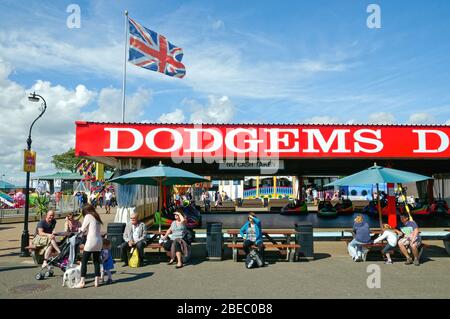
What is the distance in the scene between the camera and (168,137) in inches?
511

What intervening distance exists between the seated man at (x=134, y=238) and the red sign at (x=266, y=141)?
4111 mm

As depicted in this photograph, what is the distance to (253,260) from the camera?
8.66 metres

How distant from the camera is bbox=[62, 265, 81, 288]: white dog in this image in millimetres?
6848

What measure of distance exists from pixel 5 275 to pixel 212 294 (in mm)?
4880

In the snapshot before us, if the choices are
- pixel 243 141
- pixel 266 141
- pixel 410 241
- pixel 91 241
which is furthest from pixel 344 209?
pixel 91 241

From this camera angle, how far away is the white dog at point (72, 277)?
6.85m

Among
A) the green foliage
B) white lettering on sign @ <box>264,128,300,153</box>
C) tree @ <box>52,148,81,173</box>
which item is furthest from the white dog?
tree @ <box>52,148,81,173</box>

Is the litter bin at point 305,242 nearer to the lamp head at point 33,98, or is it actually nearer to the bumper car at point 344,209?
the lamp head at point 33,98

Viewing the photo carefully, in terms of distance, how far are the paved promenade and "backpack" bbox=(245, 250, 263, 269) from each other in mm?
186

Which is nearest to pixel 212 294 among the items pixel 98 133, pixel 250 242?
pixel 250 242

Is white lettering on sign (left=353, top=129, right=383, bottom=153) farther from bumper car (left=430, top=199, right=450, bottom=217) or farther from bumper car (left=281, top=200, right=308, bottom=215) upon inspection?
bumper car (left=430, top=199, right=450, bottom=217)

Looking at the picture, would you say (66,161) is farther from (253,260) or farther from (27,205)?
(253,260)

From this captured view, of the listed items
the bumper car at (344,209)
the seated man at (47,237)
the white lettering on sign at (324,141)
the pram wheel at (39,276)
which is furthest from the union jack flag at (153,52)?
the bumper car at (344,209)
